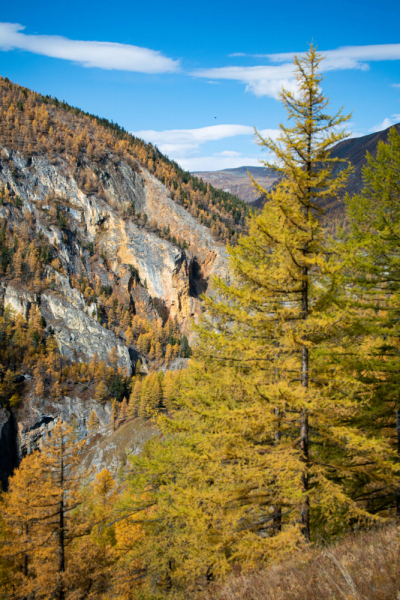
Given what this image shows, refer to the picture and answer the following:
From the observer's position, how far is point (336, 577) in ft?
13.0

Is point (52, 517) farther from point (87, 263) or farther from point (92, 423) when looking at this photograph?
point (87, 263)

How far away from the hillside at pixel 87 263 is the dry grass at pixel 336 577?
60.2 meters

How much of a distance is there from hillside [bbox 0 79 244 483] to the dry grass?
6019cm

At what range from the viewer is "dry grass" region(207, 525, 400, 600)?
3479mm

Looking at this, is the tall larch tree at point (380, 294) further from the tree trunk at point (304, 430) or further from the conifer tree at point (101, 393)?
the conifer tree at point (101, 393)

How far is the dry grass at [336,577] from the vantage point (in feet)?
11.4

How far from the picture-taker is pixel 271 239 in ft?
20.0

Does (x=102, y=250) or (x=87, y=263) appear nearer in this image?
(x=87, y=263)

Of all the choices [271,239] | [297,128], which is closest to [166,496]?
[271,239]

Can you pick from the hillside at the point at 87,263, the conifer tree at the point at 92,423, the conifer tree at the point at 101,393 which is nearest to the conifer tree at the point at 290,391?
the hillside at the point at 87,263

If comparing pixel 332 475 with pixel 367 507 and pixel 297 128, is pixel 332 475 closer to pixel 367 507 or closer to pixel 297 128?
pixel 367 507

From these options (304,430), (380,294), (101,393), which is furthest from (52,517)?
(101,393)

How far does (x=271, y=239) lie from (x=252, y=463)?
4.28 meters

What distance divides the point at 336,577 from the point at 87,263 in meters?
134
